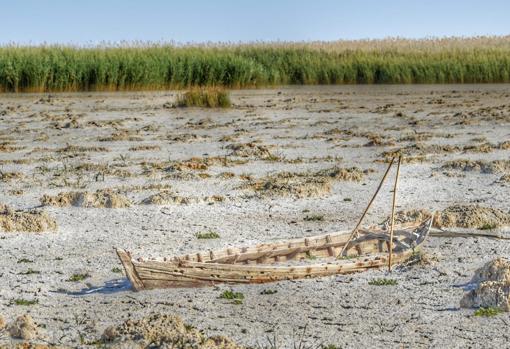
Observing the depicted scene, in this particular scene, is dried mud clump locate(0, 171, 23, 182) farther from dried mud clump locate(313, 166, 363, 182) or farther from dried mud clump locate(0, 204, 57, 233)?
dried mud clump locate(313, 166, 363, 182)

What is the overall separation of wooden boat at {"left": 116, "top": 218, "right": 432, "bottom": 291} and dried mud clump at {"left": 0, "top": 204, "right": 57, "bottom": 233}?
261 cm

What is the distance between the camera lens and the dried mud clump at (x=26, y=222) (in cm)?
931

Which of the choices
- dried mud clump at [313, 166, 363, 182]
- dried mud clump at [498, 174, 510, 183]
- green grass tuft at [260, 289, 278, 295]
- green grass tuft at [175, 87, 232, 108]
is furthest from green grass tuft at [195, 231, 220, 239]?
green grass tuft at [175, 87, 232, 108]

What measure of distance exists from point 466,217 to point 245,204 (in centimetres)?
256

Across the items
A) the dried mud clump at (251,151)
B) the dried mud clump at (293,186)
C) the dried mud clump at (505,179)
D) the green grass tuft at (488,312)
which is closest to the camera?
the green grass tuft at (488,312)

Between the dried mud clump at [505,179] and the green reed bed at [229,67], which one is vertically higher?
the green reed bed at [229,67]

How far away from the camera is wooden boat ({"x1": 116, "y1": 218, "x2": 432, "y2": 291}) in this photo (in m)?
6.85

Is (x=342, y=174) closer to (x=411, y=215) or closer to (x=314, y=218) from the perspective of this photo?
(x=314, y=218)

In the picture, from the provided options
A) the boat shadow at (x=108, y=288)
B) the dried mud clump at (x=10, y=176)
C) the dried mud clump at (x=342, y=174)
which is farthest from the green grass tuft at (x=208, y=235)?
the dried mud clump at (x=10, y=176)

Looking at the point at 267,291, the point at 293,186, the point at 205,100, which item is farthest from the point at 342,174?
the point at 205,100

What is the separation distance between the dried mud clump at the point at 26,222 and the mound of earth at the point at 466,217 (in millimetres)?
3438

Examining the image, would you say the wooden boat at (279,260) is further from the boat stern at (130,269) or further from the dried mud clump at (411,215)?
the dried mud clump at (411,215)

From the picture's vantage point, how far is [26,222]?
938 cm

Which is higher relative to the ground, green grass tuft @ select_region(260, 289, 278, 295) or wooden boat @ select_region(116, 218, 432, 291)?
wooden boat @ select_region(116, 218, 432, 291)
